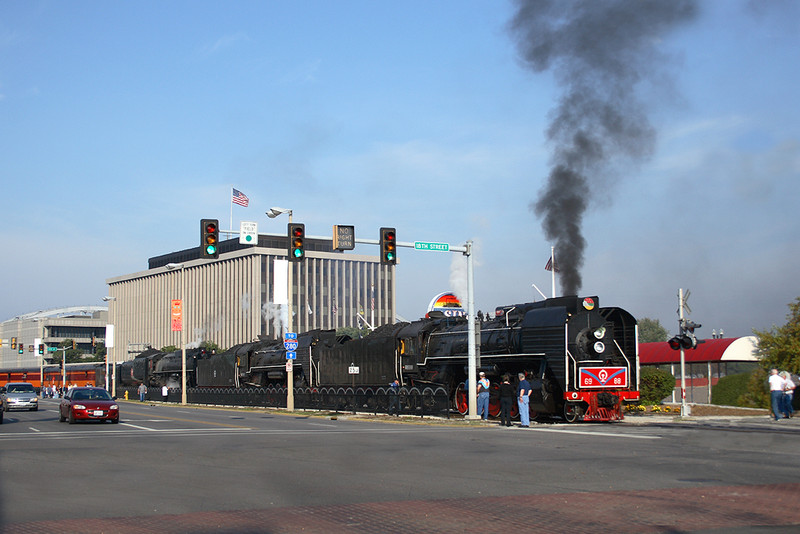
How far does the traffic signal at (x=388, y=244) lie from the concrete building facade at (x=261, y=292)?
10431cm

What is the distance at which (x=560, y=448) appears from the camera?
17703 mm

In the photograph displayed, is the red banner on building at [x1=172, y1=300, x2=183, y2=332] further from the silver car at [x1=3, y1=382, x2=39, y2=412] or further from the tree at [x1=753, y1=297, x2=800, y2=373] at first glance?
the tree at [x1=753, y1=297, x2=800, y2=373]

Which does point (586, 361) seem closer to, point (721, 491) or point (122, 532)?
point (721, 491)

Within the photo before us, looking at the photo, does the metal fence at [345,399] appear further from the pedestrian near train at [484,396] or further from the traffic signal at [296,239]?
the traffic signal at [296,239]

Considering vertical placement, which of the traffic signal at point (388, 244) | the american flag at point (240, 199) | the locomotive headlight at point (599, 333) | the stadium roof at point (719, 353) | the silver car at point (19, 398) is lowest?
the silver car at point (19, 398)

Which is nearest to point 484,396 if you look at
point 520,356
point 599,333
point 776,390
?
point 520,356

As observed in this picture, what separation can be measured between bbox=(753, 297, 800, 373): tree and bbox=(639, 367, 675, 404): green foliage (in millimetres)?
4133

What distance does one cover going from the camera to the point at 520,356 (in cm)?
2750

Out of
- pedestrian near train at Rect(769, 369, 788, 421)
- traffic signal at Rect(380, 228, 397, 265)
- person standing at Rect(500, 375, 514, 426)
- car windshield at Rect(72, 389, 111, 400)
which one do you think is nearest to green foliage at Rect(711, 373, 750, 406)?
pedestrian near train at Rect(769, 369, 788, 421)

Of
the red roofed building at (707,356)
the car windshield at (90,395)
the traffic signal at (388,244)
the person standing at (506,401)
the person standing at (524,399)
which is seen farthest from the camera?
the red roofed building at (707,356)

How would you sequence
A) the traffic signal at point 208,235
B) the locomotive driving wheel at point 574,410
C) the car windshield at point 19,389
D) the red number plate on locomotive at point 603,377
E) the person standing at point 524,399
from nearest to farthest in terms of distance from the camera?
the person standing at point 524,399, the traffic signal at point 208,235, the red number plate on locomotive at point 603,377, the locomotive driving wheel at point 574,410, the car windshield at point 19,389

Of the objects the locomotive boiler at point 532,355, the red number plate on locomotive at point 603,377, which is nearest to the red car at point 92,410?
the locomotive boiler at point 532,355

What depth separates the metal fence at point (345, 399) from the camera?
3098cm

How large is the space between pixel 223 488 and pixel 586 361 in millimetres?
16185
